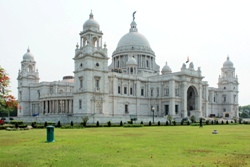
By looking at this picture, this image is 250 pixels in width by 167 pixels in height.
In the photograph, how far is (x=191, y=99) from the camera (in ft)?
325

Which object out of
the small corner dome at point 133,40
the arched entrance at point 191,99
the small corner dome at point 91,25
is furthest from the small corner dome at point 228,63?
the small corner dome at point 91,25

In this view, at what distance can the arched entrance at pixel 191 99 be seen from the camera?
317 feet

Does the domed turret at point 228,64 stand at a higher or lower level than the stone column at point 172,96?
higher

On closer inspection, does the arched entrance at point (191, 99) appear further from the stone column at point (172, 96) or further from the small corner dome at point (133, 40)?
the small corner dome at point (133, 40)

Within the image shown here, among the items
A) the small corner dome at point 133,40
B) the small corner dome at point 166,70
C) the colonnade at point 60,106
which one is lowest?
the colonnade at point 60,106

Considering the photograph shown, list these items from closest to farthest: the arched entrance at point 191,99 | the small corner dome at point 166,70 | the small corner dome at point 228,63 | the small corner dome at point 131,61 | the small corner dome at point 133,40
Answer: the arched entrance at point 191,99 → the small corner dome at point 131,61 → the small corner dome at point 133,40 → the small corner dome at point 166,70 → the small corner dome at point 228,63

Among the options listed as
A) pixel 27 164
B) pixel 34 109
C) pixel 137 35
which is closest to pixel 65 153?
pixel 27 164

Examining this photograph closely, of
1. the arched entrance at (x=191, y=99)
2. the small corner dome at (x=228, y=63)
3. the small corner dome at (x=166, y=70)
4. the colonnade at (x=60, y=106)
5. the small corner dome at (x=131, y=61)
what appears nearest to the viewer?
the colonnade at (x=60, y=106)

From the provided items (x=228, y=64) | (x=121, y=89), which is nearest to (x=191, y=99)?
Answer: (x=121, y=89)

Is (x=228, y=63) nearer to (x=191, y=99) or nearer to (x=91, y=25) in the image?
(x=191, y=99)

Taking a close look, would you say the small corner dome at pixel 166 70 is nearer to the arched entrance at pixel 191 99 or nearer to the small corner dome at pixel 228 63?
the arched entrance at pixel 191 99

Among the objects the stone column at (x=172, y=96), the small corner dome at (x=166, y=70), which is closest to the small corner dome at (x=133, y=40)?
the small corner dome at (x=166, y=70)

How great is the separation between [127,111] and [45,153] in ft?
228

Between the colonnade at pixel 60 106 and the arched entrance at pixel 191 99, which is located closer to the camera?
the colonnade at pixel 60 106
